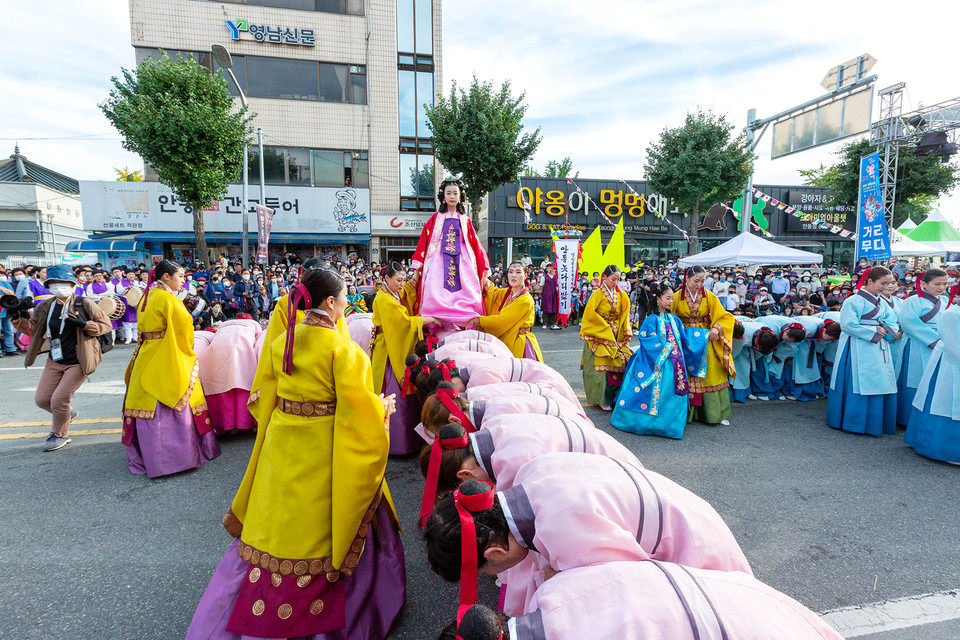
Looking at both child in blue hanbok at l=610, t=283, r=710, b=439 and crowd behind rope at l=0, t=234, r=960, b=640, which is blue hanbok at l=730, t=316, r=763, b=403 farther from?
child in blue hanbok at l=610, t=283, r=710, b=439

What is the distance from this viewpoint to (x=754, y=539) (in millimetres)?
3098

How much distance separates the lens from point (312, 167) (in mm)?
18703

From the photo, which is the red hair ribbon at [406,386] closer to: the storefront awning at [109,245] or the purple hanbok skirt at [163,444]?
the purple hanbok skirt at [163,444]

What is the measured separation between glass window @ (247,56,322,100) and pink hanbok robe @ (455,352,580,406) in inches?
749

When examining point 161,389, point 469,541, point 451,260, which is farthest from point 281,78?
point 469,541

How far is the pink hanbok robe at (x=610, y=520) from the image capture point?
123 centimetres

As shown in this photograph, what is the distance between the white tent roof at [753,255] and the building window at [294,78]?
14.7 m

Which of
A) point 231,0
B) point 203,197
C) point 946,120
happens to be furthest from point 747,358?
point 231,0

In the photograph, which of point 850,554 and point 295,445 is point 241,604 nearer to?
point 295,445

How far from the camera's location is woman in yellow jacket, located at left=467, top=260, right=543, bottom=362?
4.31 meters

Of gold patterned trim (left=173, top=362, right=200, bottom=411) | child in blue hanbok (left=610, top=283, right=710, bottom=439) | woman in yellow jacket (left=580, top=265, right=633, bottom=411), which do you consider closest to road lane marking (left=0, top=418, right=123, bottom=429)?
gold patterned trim (left=173, top=362, right=200, bottom=411)

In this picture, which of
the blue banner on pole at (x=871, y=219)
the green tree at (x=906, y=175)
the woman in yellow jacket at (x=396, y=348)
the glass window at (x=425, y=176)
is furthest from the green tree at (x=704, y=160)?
the woman in yellow jacket at (x=396, y=348)

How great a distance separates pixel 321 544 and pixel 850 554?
3.10 metres

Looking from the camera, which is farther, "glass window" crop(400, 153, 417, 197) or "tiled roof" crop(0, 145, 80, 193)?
"tiled roof" crop(0, 145, 80, 193)
